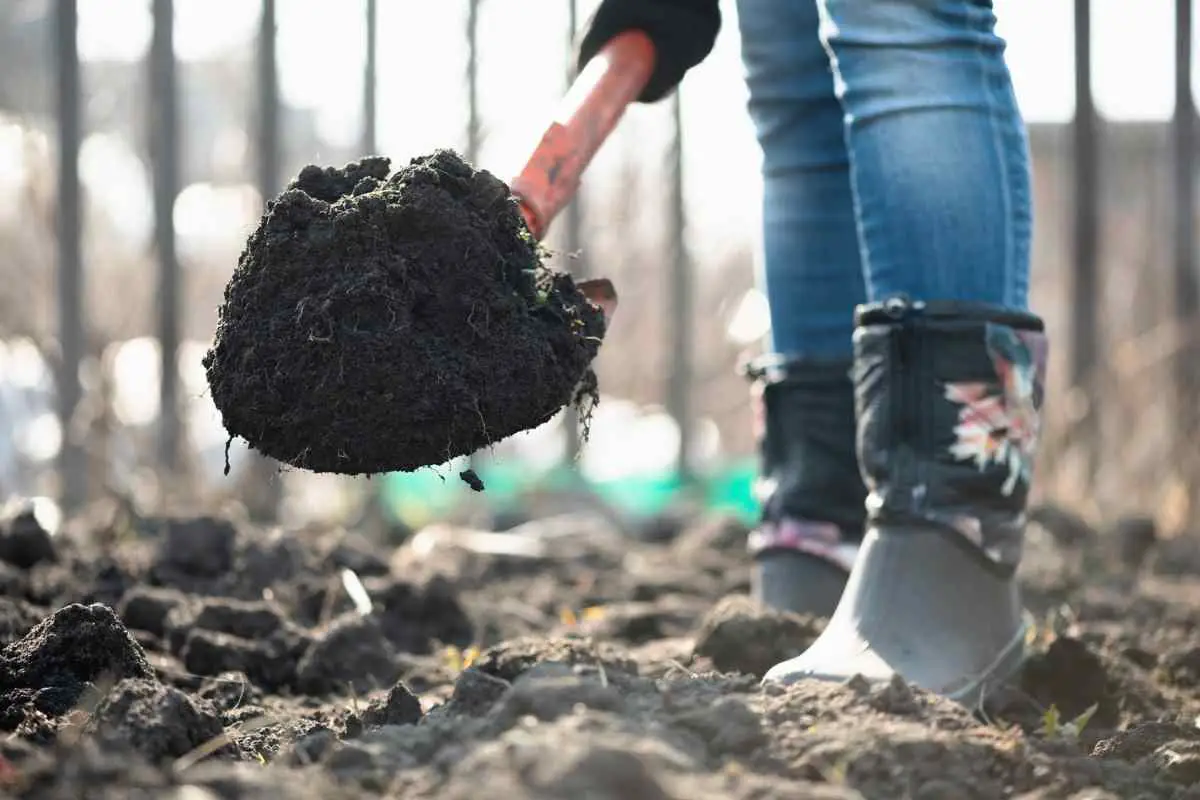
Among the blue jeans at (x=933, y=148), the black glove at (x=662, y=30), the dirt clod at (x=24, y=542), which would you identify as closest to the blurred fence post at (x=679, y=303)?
the dirt clod at (x=24, y=542)

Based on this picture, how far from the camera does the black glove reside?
209 cm

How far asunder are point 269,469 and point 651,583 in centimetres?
177

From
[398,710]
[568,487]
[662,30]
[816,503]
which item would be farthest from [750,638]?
[568,487]

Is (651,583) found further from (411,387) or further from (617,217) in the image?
(617,217)

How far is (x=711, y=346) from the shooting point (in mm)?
11430

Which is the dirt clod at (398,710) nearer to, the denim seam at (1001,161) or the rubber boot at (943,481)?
the rubber boot at (943,481)

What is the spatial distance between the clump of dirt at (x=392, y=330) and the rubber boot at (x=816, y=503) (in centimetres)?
78

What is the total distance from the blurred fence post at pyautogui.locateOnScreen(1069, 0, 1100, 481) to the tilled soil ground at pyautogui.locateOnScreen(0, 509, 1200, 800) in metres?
1.92

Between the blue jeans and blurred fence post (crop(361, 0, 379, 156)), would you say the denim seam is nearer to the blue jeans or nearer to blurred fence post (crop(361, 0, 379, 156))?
the blue jeans

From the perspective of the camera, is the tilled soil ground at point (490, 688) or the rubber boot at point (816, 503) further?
the rubber boot at point (816, 503)

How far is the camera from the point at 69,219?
156 inches

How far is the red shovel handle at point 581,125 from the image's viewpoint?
1856mm

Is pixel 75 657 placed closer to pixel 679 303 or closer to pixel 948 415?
pixel 948 415

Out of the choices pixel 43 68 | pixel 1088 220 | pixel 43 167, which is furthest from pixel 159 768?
pixel 43 68
